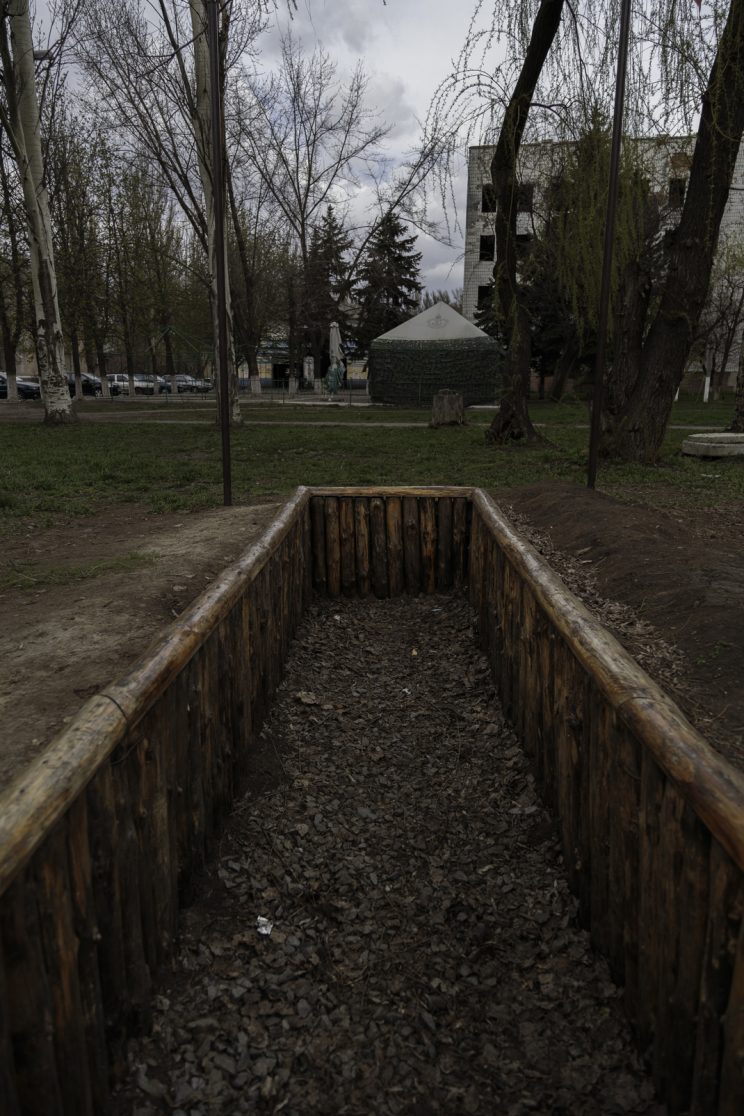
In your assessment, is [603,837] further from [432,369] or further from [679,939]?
[432,369]

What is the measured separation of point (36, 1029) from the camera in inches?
66.0

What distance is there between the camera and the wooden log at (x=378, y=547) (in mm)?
6715

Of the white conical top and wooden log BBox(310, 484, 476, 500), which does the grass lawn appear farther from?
the white conical top

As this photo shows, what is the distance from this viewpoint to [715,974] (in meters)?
1.78

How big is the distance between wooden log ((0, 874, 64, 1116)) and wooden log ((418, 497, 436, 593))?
5.23 meters

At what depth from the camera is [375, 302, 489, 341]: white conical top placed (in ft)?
83.8

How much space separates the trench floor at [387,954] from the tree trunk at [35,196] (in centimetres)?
1435

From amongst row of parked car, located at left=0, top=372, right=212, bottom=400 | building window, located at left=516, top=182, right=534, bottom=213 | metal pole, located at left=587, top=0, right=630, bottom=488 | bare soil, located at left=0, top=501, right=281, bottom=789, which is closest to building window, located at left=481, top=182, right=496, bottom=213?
building window, located at left=516, top=182, right=534, bottom=213

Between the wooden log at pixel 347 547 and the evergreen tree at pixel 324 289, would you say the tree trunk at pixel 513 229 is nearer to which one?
the wooden log at pixel 347 547

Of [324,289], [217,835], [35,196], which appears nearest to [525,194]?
[35,196]

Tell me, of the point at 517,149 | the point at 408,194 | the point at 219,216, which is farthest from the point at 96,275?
the point at 219,216

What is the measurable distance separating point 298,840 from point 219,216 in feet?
16.9

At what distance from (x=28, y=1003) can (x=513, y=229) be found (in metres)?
11.2

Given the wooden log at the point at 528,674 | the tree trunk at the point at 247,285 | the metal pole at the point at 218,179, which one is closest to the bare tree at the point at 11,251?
the tree trunk at the point at 247,285
